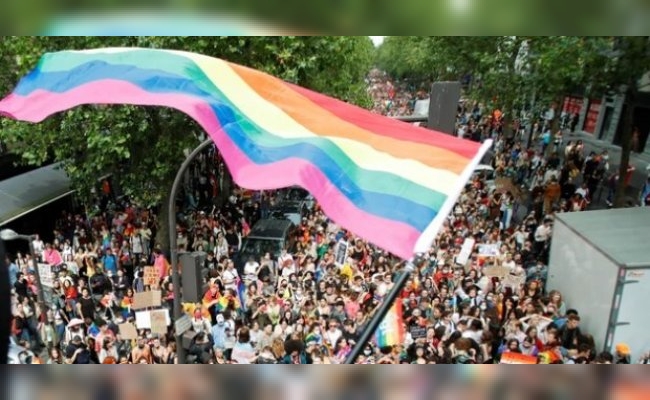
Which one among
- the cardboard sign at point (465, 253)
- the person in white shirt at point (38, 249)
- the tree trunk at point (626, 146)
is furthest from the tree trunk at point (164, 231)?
the tree trunk at point (626, 146)

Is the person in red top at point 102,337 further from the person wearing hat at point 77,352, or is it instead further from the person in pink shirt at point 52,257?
the person in pink shirt at point 52,257

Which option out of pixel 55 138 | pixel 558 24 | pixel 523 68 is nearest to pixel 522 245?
pixel 523 68

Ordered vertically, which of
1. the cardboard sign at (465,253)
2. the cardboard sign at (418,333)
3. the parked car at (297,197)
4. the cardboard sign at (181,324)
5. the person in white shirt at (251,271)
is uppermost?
the parked car at (297,197)

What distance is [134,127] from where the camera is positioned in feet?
45.6

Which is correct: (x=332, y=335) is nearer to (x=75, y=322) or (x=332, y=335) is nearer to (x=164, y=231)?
(x=75, y=322)

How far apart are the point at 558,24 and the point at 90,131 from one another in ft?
36.2

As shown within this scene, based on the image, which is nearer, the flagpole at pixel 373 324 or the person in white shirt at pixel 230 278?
the flagpole at pixel 373 324

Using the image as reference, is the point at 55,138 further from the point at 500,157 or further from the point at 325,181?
the point at 500,157

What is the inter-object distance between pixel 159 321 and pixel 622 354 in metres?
7.52

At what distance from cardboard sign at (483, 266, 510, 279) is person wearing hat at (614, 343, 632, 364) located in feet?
7.41

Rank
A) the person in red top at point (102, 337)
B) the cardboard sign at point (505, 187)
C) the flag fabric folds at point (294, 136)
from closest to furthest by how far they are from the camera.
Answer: the flag fabric folds at point (294, 136), the person in red top at point (102, 337), the cardboard sign at point (505, 187)

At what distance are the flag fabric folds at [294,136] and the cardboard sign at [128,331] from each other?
4.60 m

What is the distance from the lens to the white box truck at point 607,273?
931 centimetres

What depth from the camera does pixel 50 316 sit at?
11.3 m
